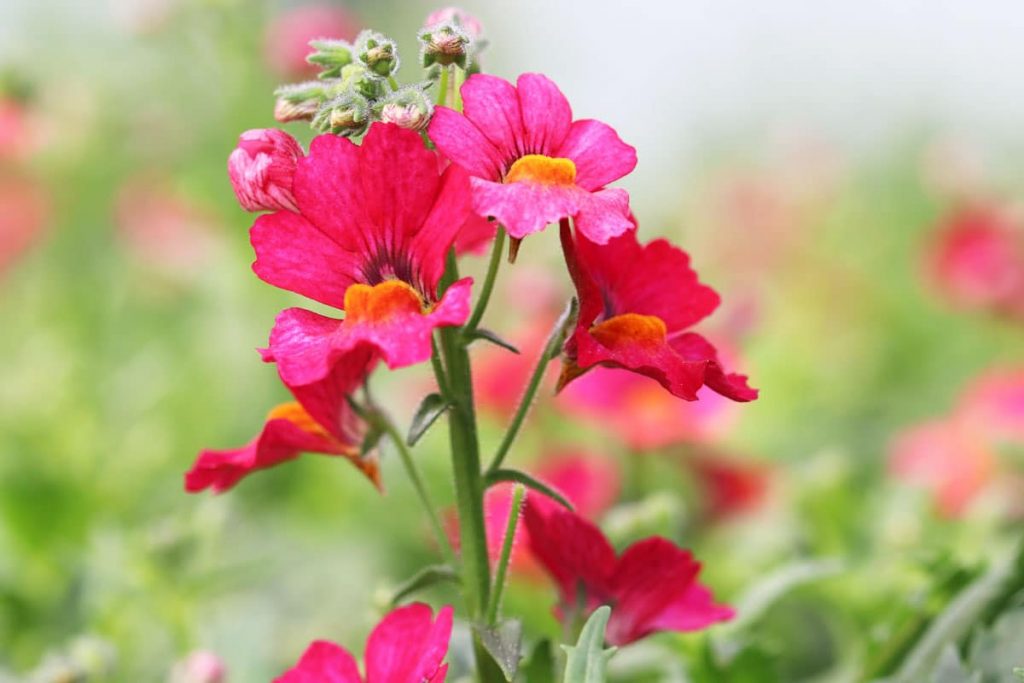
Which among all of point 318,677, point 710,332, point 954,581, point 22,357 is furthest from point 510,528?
point 22,357

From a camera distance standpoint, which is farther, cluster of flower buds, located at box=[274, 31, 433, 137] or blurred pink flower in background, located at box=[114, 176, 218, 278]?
blurred pink flower in background, located at box=[114, 176, 218, 278]

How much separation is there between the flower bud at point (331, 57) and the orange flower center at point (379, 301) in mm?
127

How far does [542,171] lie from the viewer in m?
0.58

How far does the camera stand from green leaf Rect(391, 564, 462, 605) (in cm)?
62

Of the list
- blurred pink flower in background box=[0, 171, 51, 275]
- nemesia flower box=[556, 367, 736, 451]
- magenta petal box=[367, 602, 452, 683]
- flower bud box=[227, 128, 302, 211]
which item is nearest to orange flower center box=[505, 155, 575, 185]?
flower bud box=[227, 128, 302, 211]

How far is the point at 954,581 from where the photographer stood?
828 mm

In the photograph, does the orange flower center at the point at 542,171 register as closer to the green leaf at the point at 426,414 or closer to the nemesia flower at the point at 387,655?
the green leaf at the point at 426,414

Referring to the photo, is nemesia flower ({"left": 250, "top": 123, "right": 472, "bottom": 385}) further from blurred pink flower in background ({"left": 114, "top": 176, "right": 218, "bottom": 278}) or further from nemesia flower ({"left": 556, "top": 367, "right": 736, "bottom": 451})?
blurred pink flower in background ({"left": 114, "top": 176, "right": 218, "bottom": 278})

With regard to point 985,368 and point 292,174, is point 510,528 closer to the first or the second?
point 292,174

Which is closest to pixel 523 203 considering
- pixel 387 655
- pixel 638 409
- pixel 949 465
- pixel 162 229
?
pixel 387 655

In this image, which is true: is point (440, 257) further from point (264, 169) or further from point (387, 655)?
point (387, 655)

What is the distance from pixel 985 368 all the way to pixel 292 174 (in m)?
1.55

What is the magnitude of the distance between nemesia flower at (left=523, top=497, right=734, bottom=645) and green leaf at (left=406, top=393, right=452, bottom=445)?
0.38 feet

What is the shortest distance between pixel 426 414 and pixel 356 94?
0.51 feet
